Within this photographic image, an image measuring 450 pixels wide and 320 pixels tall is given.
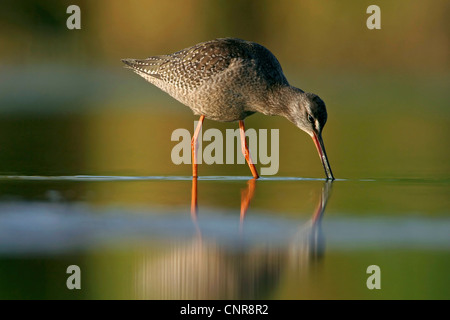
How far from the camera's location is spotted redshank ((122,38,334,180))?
8.94 metres

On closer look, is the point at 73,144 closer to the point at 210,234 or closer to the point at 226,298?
the point at 210,234

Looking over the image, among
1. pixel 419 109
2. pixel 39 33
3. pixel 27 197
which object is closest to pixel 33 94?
pixel 39 33

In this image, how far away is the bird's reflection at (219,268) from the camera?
4910 millimetres

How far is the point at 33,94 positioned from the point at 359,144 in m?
8.16

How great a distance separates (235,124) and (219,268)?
8.22 m

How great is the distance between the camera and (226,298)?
480cm

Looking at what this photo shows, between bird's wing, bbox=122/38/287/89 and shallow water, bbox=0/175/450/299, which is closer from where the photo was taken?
shallow water, bbox=0/175/450/299

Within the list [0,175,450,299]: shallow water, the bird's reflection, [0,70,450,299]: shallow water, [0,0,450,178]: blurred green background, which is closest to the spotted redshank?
[0,70,450,299]: shallow water

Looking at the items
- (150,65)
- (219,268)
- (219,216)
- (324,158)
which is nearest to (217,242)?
(219,268)

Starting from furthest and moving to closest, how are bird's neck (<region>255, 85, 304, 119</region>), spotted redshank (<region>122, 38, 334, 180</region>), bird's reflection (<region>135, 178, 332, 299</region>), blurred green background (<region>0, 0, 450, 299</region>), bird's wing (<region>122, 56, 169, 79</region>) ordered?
1. bird's wing (<region>122, 56, 169, 79</region>)
2. bird's neck (<region>255, 85, 304, 119</region>)
3. spotted redshank (<region>122, 38, 334, 180</region>)
4. blurred green background (<region>0, 0, 450, 299</region>)
5. bird's reflection (<region>135, 178, 332, 299</region>)

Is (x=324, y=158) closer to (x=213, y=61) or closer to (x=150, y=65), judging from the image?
(x=213, y=61)

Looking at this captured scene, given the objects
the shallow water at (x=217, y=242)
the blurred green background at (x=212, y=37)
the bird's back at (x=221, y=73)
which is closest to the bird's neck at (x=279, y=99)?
the bird's back at (x=221, y=73)

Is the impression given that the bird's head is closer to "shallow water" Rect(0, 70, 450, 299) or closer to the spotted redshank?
the spotted redshank

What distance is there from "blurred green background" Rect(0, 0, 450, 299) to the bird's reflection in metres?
0.05
